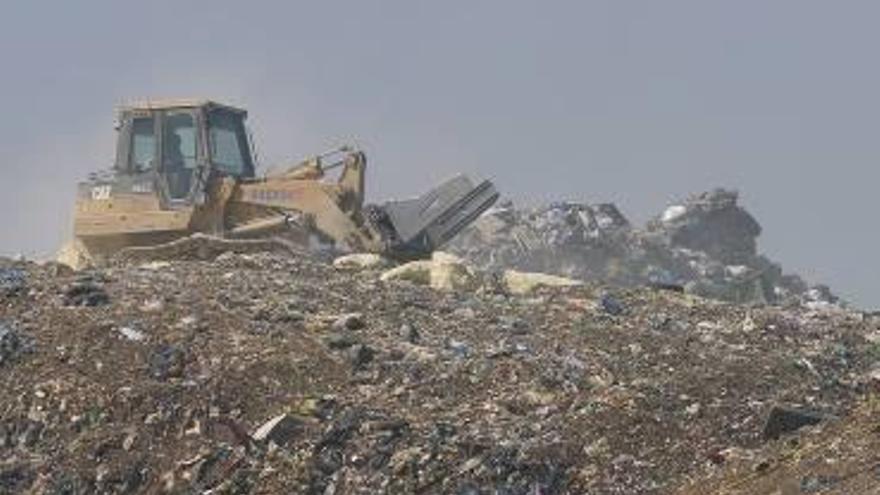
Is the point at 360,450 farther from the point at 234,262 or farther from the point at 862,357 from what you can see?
the point at 234,262

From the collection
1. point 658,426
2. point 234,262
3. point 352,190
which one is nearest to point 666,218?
point 352,190

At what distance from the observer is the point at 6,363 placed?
11367 millimetres

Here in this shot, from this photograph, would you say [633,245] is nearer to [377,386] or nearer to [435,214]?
[435,214]

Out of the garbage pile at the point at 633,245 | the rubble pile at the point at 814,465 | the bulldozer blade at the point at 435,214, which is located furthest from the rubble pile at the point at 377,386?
the garbage pile at the point at 633,245

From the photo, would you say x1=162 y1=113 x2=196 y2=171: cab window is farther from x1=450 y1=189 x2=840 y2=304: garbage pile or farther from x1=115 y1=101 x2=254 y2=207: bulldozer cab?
x1=450 y1=189 x2=840 y2=304: garbage pile

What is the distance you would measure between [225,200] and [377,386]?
779 centimetres

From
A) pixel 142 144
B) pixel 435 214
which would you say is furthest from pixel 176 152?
pixel 435 214

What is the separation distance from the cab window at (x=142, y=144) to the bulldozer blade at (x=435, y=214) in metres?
3.00

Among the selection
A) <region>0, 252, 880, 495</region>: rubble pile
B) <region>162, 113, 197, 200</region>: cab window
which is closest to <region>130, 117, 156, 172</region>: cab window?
<region>162, 113, 197, 200</region>: cab window

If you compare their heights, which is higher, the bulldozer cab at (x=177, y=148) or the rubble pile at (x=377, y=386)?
the bulldozer cab at (x=177, y=148)

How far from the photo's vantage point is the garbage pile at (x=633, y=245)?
26.9 metres

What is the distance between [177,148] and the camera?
18.5m

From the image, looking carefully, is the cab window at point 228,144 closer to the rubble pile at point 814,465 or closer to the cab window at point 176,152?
the cab window at point 176,152

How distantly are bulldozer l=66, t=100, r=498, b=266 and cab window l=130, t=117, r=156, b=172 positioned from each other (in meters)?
0.01
